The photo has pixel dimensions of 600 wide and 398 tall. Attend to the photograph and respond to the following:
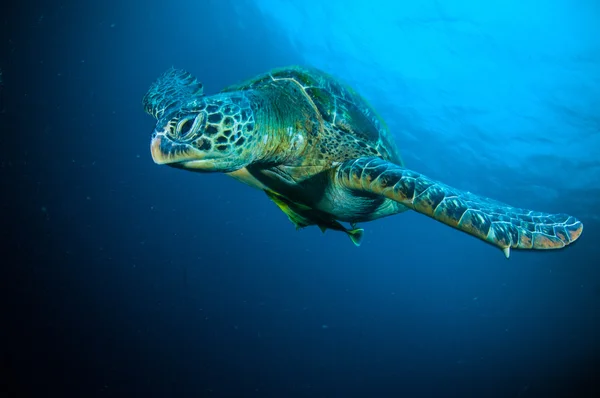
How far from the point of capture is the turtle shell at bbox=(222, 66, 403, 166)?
3.36m

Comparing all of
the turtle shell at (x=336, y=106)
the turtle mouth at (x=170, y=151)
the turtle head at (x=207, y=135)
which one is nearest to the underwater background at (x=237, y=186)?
the turtle shell at (x=336, y=106)

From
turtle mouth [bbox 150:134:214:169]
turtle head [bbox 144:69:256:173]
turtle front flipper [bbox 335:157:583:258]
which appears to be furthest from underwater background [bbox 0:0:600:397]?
turtle mouth [bbox 150:134:214:169]

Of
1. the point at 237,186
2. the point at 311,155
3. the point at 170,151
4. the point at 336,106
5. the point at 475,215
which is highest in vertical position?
the point at 237,186

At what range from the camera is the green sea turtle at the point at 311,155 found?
7.24ft

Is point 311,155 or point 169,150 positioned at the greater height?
point 311,155

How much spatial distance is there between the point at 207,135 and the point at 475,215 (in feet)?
6.52

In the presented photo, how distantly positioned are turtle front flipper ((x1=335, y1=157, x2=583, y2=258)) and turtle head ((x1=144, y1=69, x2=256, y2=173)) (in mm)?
1124

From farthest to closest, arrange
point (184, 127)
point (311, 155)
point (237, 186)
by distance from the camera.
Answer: point (237, 186), point (311, 155), point (184, 127)

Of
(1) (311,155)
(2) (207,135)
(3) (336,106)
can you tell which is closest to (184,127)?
(2) (207,135)

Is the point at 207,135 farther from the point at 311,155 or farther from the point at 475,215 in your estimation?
the point at 475,215

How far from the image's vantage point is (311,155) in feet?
11.0

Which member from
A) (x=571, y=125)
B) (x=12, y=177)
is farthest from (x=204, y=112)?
(x=12, y=177)

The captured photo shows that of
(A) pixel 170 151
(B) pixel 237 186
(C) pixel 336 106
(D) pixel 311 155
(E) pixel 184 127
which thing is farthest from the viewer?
(B) pixel 237 186

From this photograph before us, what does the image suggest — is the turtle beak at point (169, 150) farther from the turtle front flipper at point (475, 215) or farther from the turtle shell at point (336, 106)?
the turtle shell at point (336, 106)
